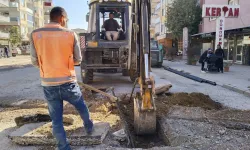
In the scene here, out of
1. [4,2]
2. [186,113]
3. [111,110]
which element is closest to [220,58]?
[186,113]

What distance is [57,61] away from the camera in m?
3.09

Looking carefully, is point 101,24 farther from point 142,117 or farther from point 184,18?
point 184,18

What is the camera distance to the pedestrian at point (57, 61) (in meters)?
3.04

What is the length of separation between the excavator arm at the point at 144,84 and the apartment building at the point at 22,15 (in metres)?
32.2

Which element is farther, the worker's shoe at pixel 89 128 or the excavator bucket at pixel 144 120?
the excavator bucket at pixel 144 120

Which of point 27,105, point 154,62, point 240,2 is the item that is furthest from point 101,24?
point 240,2

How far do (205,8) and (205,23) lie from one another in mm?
9442

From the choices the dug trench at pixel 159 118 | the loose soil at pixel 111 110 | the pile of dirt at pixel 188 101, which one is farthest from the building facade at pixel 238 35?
the dug trench at pixel 159 118

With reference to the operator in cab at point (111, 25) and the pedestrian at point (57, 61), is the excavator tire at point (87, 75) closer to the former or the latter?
the operator in cab at point (111, 25)

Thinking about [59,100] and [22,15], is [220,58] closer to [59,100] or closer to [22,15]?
[59,100]

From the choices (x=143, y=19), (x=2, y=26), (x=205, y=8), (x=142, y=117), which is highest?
(x=2, y=26)

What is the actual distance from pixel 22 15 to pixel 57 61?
56.6m

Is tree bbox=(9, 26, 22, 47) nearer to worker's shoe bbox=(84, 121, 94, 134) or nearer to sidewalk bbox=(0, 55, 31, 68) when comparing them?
sidewalk bbox=(0, 55, 31, 68)

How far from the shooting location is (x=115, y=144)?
365 cm
